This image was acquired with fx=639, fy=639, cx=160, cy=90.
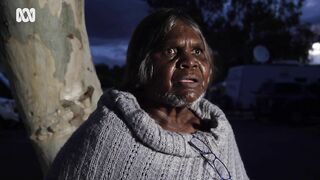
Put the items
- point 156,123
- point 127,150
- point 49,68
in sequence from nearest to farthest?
point 127,150 < point 156,123 < point 49,68

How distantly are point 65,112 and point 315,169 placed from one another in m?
9.53

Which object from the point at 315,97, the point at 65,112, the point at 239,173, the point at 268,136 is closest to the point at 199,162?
the point at 239,173

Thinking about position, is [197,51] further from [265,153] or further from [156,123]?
[265,153]

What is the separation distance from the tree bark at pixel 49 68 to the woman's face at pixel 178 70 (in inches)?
33.8

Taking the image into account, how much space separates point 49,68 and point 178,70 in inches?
37.8

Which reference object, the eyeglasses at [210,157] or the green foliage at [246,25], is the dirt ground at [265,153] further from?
the green foliage at [246,25]

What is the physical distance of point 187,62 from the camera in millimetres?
2240

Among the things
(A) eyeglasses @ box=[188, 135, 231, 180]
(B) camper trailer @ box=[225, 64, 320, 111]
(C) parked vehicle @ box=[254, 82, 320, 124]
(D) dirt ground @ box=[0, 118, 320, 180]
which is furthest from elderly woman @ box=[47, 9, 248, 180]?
(B) camper trailer @ box=[225, 64, 320, 111]

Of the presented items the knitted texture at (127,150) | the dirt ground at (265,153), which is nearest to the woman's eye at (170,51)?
the knitted texture at (127,150)

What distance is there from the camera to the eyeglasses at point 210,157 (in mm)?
2264

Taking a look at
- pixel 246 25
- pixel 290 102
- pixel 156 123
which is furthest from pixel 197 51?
pixel 246 25

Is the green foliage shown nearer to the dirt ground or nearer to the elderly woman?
the dirt ground

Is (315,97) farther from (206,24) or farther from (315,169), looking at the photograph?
(206,24)

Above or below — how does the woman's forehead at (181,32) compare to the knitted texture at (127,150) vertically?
above
